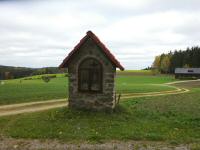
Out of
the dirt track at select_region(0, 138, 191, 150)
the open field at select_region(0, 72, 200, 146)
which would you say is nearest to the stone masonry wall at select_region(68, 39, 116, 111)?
the open field at select_region(0, 72, 200, 146)

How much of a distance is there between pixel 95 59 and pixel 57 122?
4.49 m

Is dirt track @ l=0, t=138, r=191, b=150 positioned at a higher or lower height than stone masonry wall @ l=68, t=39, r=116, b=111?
lower

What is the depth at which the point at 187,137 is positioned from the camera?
1338cm

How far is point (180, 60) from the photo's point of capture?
132 metres

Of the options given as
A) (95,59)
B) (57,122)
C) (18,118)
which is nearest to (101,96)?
(95,59)

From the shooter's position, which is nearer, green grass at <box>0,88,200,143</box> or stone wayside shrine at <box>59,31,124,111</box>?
green grass at <box>0,88,200,143</box>

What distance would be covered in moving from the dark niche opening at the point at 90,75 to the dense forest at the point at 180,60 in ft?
350

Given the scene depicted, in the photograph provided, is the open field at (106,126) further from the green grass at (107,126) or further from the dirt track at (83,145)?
the dirt track at (83,145)

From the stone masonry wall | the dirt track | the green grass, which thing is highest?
the stone masonry wall

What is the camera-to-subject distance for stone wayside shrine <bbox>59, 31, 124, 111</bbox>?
18734 millimetres

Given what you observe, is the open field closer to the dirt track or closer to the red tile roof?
the dirt track

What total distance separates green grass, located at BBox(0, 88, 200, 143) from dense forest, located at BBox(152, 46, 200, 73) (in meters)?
107

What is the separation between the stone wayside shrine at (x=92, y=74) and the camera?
18.7 metres

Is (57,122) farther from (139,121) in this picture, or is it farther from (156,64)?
(156,64)
